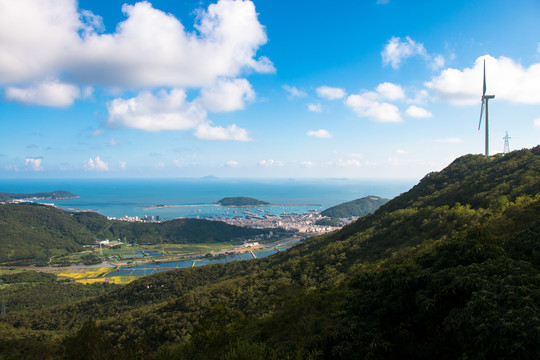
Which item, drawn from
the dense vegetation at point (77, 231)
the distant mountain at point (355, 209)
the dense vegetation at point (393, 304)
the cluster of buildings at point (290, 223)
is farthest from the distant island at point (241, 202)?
the dense vegetation at point (393, 304)

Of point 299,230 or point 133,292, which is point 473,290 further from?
point 299,230

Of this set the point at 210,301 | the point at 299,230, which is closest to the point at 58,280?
the point at 210,301

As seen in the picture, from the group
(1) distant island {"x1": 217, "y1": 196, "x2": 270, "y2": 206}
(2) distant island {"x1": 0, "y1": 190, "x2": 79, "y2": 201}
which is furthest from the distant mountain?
(2) distant island {"x1": 0, "y1": 190, "x2": 79, "y2": 201}

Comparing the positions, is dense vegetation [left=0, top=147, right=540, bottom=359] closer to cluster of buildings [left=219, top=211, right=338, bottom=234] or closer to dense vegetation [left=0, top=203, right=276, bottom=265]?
dense vegetation [left=0, top=203, right=276, bottom=265]

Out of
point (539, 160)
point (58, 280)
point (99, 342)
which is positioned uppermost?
point (539, 160)

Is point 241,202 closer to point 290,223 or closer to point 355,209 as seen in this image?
point 290,223

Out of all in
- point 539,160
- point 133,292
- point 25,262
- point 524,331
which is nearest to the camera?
point 524,331

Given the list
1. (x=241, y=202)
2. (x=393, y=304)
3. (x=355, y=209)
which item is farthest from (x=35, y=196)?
(x=393, y=304)

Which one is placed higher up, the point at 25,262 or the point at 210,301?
the point at 210,301
